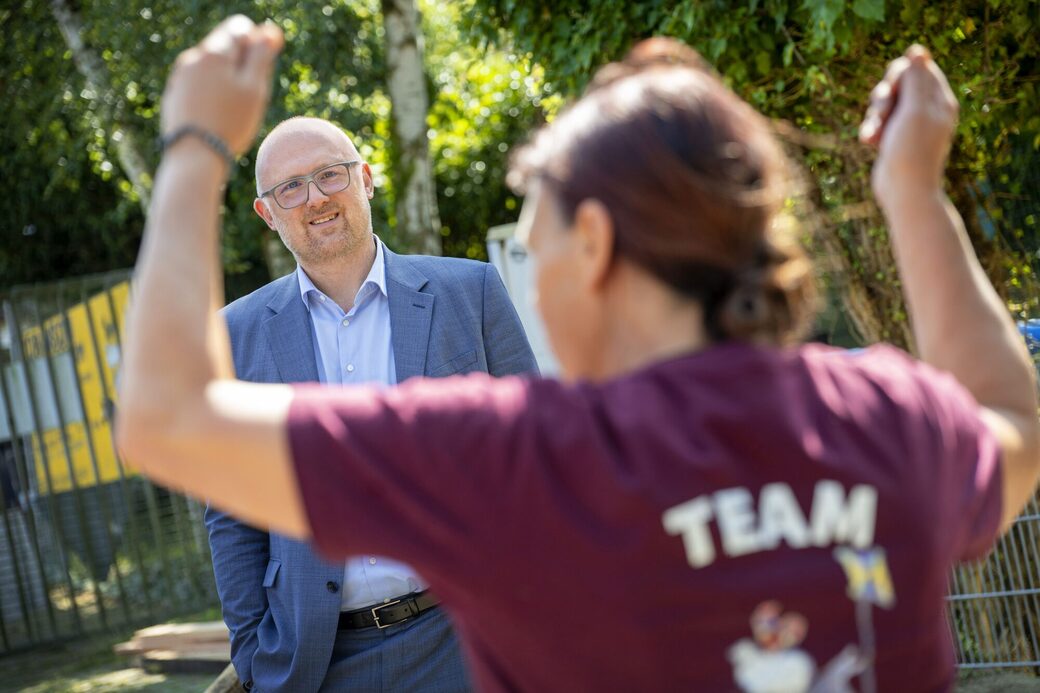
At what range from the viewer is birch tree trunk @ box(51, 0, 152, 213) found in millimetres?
10602

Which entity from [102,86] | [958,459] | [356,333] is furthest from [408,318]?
[102,86]

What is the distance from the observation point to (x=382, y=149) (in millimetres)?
11648

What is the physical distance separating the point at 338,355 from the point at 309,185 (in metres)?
0.53

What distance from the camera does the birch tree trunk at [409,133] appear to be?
9.21 meters

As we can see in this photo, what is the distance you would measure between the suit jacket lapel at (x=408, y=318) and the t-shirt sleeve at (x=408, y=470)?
77.4 inches

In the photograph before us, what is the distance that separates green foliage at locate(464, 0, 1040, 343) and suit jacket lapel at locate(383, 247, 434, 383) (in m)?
2.15

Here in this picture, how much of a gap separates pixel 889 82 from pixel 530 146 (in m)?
0.51

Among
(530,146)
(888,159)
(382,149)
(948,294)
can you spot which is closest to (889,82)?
(888,159)

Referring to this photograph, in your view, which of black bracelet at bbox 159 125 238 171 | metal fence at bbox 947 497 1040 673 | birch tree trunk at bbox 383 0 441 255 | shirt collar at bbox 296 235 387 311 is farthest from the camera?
birch tree trunk at bbox 383 0 441 255

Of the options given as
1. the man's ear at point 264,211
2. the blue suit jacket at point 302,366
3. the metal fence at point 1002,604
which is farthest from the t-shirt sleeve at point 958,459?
the metal fence at point 1002,604

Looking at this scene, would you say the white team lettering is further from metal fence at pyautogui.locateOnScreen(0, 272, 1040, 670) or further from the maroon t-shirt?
metal fence at pyautogui.locateOnScreen(0, 272, 1040, 670)

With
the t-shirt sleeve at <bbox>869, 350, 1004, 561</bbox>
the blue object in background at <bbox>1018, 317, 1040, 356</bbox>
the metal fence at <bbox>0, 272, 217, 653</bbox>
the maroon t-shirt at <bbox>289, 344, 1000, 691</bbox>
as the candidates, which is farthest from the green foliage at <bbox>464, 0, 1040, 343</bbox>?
the metal fence at <bbox>0, 272, 217, 653</bbox>

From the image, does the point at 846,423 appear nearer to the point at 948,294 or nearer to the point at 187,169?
the point at 948,294

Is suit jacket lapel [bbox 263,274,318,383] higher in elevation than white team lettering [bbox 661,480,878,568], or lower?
higher
